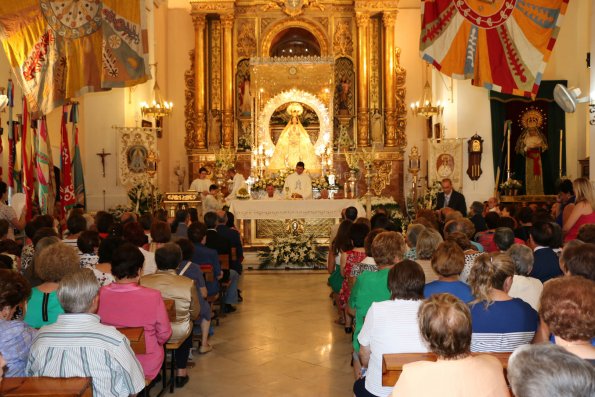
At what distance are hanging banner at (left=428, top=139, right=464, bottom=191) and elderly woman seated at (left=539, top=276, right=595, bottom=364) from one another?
13.3 meters

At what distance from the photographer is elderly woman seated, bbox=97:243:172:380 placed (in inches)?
185

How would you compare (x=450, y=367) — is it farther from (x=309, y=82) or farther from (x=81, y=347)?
(x=309, y=82)

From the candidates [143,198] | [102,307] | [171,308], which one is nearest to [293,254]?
[143,198]

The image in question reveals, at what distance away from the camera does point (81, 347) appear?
359 cm

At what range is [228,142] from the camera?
20203 millimetres

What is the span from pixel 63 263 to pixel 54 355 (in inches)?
43.1

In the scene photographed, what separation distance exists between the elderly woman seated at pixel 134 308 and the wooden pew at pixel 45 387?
1.43 meters

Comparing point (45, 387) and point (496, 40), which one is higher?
point (496, 40)

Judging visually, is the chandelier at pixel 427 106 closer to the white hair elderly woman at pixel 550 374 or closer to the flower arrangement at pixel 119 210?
the flower arrangement at pixel 119 210

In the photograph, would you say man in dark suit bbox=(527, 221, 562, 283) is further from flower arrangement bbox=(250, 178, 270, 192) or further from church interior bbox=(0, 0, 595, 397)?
flower arrangement bbox=(250, 178, 270, 192)

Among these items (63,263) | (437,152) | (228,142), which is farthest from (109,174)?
(63,263)

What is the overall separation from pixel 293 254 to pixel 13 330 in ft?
31.9

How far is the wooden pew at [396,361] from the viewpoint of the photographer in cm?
352

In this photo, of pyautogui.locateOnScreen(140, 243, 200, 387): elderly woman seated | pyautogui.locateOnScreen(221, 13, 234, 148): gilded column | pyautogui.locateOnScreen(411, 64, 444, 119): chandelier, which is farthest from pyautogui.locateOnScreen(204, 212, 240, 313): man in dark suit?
pyautogui.locateOnScreen(221, 13, 234, 148): gilded column
